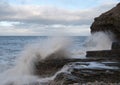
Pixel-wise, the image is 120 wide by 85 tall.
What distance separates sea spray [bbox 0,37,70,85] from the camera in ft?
37.8

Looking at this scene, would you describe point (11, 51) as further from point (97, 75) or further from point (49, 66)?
Result: point (97, 75)

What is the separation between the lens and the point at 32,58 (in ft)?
45.4


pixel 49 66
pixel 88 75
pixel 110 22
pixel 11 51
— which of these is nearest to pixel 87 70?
pixel 88 75

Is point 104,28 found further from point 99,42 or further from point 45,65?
point 45,65

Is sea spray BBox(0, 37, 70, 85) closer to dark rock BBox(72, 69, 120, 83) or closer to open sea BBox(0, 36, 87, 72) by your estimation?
open sea BBox(0, 36, 87, 72)

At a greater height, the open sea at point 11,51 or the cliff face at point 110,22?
the cliff face at point 110,22

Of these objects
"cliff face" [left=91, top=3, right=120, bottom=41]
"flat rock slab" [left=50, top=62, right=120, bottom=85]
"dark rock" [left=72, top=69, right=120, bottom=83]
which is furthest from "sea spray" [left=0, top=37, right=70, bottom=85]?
"cliff face" [left=91, top=3, right=120, bottom=41]

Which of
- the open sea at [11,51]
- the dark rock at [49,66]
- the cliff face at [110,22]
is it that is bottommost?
the open sea at [11,51]

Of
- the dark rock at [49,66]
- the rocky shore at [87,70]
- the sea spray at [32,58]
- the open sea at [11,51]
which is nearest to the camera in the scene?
the rocky shore at [87,70]

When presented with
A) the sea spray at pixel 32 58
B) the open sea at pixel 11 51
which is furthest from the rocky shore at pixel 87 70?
the open sea at pixel 11 51

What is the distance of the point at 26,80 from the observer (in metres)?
11.4

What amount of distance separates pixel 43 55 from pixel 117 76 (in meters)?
5.00

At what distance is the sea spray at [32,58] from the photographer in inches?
454

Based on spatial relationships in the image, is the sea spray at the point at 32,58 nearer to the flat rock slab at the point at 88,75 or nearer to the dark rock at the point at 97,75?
the flat rock slab at the point at 88,75
